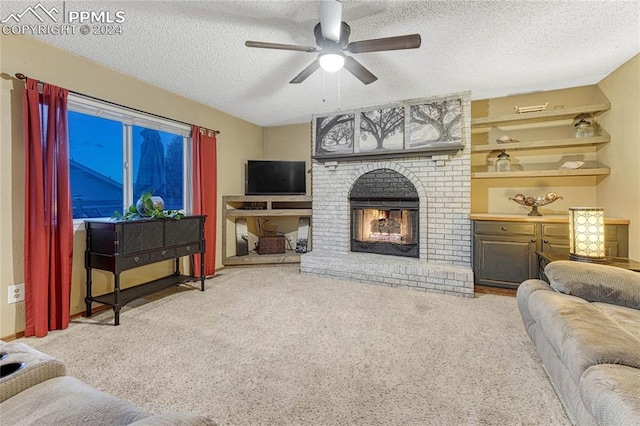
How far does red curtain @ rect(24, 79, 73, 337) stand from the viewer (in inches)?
91.7

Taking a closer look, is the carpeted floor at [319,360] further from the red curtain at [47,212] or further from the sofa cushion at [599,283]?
the sofa cushion at [599,283]

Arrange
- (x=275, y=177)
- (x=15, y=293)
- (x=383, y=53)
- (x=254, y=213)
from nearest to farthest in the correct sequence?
(x=15, y=293), (x=383, y=53), (x=254, y=213), (x=275, y=177)

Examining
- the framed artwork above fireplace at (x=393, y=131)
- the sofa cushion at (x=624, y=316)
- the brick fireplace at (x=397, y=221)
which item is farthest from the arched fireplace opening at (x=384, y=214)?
the sofa cushion at (x=624, y=316)

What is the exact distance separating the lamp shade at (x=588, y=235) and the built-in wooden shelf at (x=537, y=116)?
1.52 metres

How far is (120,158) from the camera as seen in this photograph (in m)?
3.23

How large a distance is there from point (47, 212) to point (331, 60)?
2.63m

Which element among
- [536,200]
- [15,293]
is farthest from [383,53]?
[15,293]

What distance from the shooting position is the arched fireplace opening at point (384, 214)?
4.01 metres

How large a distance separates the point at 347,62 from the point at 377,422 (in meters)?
2.42

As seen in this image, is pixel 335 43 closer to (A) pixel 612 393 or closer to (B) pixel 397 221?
(A) pixel 612 393

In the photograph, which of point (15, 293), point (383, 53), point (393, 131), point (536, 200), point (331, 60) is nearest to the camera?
point (331, 60)

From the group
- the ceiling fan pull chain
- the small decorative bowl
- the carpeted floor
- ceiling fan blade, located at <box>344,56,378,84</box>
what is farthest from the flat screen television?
the small decorative bowl

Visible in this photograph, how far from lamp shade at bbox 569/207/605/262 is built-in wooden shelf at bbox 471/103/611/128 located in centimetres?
152

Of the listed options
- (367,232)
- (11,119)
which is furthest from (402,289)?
(11,119)
